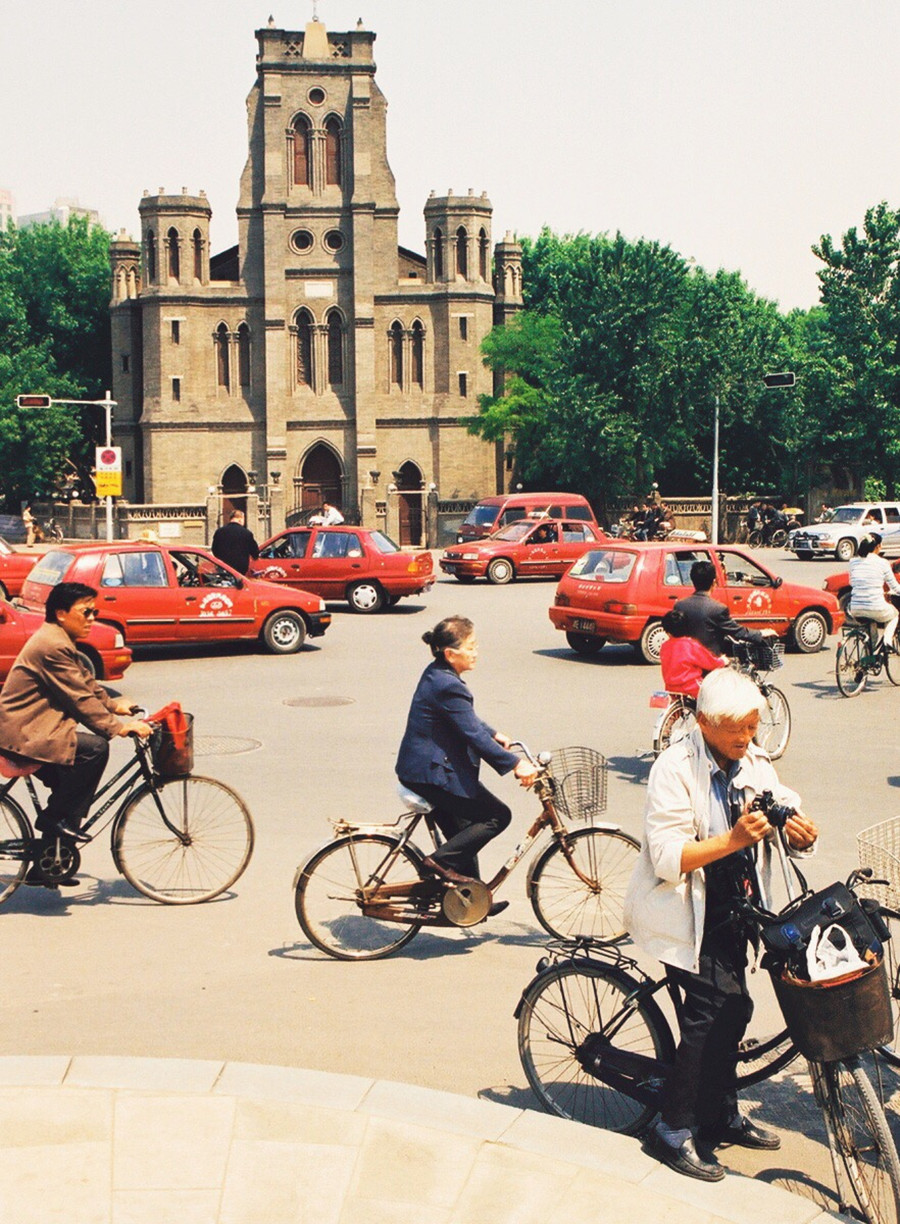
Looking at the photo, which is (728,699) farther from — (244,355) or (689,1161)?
(244,355)

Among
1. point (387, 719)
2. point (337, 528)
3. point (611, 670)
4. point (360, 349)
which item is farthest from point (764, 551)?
point (387, 719)

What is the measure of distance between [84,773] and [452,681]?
2.21 metres

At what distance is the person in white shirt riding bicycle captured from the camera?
15.4 meters

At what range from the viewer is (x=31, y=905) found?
324 inches

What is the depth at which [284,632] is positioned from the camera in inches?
793

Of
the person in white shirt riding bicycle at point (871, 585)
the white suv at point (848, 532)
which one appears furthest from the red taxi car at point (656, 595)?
the white suv at point (848, 532)

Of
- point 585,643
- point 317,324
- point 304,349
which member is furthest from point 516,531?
point 304,349

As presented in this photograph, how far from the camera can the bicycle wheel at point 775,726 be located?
1230 centimetres

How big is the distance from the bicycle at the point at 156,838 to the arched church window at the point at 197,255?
5572 centimetres

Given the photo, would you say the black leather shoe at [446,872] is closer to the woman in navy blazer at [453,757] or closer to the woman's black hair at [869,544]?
the woman in navy blazer at [453,757]

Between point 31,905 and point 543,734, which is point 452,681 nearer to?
point 31,905

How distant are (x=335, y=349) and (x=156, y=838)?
55.3 meters

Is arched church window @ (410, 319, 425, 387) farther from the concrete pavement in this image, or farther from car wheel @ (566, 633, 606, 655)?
the concrete pavement

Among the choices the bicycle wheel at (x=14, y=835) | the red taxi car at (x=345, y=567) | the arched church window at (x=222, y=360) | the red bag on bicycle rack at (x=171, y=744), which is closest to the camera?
the bicycle wheel at (x=14, y=835)
